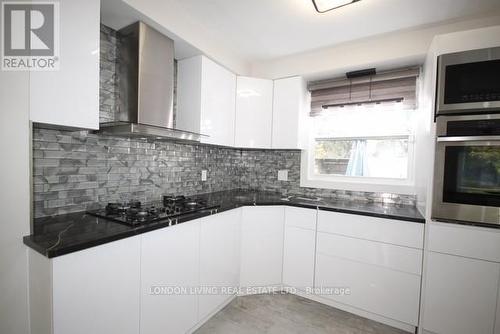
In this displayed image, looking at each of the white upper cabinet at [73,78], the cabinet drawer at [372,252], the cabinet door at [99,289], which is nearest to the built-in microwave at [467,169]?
the cabinet drawer at [372,252]

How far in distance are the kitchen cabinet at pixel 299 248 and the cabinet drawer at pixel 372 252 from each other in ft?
0.34

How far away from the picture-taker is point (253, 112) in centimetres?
243

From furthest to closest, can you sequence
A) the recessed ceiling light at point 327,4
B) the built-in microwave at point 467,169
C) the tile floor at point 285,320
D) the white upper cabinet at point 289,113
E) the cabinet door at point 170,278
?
the white upper cabinet at point 289,113 < the tile floor at point 285,320 < the recessed ceiling light at point 327,4 < the built-in microwave at point 467,169 < the cabinet door at point 170,278

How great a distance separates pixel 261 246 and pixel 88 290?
56.4 inches

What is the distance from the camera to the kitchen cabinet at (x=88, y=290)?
89 cm

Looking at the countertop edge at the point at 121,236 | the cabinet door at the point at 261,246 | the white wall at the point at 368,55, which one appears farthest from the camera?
the cabinet door at the point at 261,246

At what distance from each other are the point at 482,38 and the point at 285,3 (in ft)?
4.22

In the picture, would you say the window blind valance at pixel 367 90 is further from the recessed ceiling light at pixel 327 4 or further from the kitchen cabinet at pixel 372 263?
the kitchen cabinet at pixel 372 263

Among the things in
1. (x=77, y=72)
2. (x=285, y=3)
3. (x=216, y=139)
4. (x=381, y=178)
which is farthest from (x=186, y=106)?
(x=381, y=178)

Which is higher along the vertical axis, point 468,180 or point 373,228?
point 468,180

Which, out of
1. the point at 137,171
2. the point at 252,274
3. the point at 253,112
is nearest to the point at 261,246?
the point at 252,274

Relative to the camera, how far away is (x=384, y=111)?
89.0 inches

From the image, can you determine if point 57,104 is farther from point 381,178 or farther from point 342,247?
point 381,178

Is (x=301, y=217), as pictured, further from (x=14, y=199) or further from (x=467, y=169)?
(x=14, y=199)
